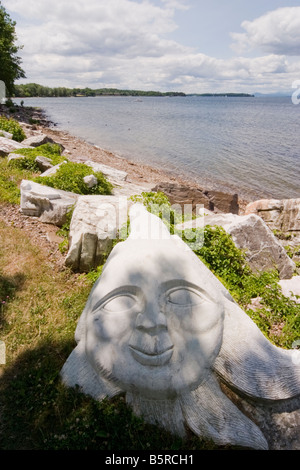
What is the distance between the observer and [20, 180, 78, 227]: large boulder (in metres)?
6.62

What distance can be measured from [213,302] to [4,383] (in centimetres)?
236

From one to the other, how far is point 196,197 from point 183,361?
8394 mm

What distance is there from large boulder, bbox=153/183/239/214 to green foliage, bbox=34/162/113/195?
101 inches

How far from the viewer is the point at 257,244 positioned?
5.59 m

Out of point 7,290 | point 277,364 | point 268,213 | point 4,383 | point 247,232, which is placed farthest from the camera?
point 268,213

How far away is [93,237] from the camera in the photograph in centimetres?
521

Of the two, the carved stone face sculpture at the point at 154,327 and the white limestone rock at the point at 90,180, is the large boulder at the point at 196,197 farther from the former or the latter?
the carved stone face sculpture at the point at 154,327

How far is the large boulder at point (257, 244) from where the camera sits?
5.52 meters

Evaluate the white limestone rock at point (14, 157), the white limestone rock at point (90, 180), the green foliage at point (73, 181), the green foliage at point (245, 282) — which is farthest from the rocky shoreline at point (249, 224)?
the white limestone rock at point (14, 157)

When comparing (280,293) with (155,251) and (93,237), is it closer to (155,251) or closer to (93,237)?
(155,251)

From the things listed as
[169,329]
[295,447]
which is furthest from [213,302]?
[295,447]

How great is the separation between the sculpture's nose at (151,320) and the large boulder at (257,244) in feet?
10.5

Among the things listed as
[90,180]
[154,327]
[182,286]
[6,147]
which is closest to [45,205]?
[90,180]

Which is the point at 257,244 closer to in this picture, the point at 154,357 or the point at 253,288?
the point at 253,288
